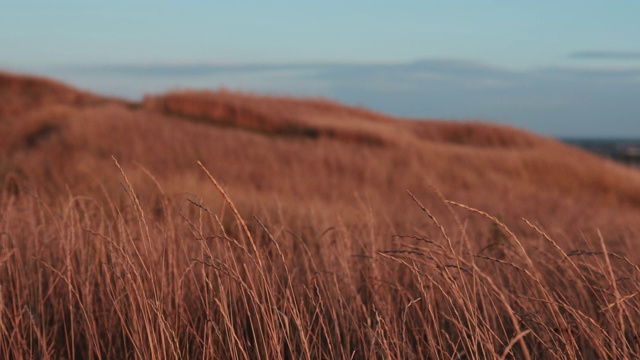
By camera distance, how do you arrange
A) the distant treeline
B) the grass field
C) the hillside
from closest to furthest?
the grass field < the hillside < the distant treeline

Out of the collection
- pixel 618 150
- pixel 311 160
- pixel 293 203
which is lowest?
pixel 618 150

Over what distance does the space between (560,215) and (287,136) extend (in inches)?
300

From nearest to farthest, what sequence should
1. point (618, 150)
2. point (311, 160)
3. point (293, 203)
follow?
point (293, 203), point (311, 160), point (618, 150)

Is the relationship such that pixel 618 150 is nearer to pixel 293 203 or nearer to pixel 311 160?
pixel 311 160

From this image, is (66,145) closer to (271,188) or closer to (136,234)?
(271,188)

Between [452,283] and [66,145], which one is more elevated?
[452,283]

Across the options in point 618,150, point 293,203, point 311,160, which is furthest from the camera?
point 618,150

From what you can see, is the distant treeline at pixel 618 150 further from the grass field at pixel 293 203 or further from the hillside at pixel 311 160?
the grass field at pixel 293 203

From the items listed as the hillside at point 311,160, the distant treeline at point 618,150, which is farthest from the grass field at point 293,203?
the distant treeline at point 618,150

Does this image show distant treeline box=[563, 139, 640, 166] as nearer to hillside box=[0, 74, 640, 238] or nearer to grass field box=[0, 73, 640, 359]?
hillside box=[0, 74, 640, 238]

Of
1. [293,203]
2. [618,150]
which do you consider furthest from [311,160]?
[618,150]

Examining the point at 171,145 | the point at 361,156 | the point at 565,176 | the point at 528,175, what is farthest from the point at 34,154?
the point at 565,176

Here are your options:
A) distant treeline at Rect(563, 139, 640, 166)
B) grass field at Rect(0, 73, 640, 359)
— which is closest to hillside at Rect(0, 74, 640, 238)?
grass field at Rect(0, 73, 640, 359)

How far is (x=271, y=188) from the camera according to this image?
11430 millimetres
